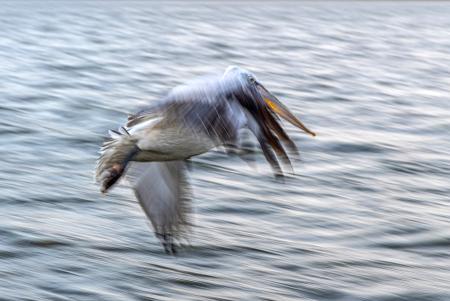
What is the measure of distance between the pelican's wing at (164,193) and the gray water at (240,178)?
0.24 m

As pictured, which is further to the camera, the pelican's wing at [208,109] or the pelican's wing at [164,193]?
the pelican's wing at [164,193]

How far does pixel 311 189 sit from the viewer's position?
8.00m

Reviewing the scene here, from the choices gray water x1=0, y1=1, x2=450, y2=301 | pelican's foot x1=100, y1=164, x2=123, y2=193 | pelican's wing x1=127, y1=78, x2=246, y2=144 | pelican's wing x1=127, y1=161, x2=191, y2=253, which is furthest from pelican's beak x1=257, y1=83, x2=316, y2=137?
gray water x1=0, y1=1, x2=450, y2=301

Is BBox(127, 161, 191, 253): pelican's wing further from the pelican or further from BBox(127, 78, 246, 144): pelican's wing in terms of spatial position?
BBox(127, 78, 246, 144): pelican's wing

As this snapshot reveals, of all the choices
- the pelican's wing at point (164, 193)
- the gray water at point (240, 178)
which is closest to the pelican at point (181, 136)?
the pelican's wing at point (164, 193)

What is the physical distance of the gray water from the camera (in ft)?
20.1

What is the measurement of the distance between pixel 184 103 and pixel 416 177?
3.79 meters

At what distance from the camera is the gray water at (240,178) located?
614 centimetres

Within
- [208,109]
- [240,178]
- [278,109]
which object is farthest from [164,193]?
[240,178]

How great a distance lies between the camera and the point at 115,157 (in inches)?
219

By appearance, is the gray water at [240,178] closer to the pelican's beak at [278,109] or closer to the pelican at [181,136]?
the pelican at [181,136]

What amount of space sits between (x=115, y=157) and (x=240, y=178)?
9.18 feet

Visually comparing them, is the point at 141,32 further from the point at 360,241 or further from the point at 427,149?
the point at 360,241

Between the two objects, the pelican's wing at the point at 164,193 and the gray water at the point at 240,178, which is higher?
the pelican's wing at the point at 164,193
